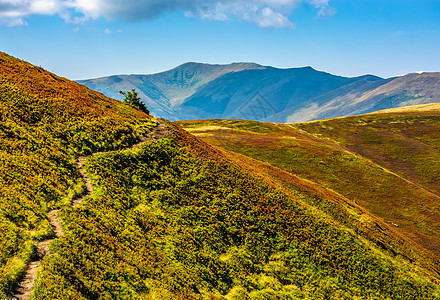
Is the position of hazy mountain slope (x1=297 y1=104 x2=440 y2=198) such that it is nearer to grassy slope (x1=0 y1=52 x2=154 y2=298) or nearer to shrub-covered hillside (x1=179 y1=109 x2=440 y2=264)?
shrub-covered hillside (x1=179 y1=109 x2=440 y2=264)

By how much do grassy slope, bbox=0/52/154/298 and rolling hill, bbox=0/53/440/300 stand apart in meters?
0.10

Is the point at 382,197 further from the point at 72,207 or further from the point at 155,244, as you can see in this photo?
the point at 72,207

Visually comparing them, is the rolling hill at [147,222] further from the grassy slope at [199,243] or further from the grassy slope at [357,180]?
the grassy slope at [357,180]

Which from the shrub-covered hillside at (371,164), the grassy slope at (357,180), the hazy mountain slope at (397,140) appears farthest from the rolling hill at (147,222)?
the hazy mountain slope at (397,140)

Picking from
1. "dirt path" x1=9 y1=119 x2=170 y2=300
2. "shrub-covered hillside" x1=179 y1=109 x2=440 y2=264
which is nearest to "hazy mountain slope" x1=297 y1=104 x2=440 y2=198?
"shrub-covered hillside" x1=179 y1=109 x2=440 y2=264

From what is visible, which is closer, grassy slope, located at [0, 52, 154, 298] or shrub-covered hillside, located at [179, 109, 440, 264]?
grassy slope, located at [0, 52, 154, 298]

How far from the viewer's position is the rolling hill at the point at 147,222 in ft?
54.9

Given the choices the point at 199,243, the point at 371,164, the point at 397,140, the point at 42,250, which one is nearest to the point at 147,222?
the point at 199,243

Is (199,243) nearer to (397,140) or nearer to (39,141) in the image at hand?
(39,141)

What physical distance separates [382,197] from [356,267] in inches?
2233

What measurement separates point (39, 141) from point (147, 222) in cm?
1195

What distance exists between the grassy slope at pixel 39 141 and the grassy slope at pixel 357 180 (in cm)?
5758

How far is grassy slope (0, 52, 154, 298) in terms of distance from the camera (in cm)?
1634

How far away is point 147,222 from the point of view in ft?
76.3
